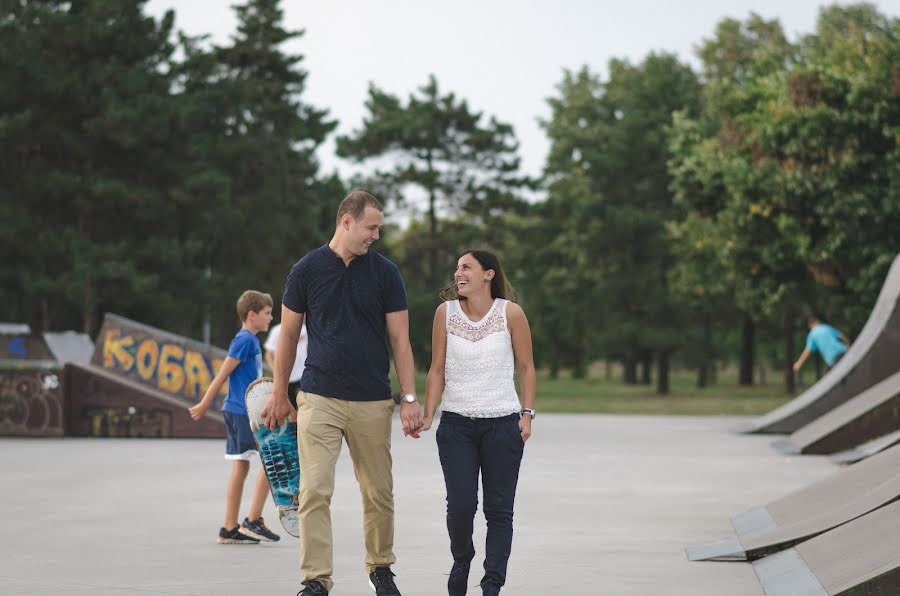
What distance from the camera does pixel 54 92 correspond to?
4544cm

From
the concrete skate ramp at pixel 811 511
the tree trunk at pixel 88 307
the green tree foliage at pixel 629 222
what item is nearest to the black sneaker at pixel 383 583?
the concrete skate ramp at pixel 811 511

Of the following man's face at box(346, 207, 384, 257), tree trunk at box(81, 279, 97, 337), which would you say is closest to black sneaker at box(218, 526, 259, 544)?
man's face at box(346, 207, 384, 257)

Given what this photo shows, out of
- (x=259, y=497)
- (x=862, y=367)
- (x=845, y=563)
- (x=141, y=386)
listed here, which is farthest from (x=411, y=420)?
(x=141, y=386)

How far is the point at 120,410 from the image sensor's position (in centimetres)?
2244

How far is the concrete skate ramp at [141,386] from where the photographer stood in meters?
22.2

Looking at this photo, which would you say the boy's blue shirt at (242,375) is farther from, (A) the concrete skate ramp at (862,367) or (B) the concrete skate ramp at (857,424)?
(A) the concrete skate ramp at (862,367)

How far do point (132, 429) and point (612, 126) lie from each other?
42.0 meters

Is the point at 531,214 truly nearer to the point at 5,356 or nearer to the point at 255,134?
the point at 255,134

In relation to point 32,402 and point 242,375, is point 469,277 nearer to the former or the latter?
point 242,375

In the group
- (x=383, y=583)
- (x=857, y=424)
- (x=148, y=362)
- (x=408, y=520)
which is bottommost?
(x=408, y=520)

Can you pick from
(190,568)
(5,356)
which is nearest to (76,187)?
(5,356)

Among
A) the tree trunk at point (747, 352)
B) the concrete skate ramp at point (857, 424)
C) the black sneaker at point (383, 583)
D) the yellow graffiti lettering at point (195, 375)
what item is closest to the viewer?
the black sneaker at point (383, 583)

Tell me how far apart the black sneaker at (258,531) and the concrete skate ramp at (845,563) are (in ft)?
10.9

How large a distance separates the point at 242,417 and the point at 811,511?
3.86 meters
